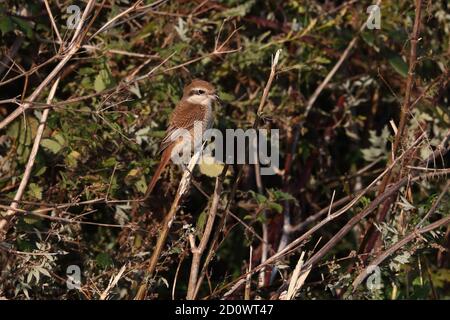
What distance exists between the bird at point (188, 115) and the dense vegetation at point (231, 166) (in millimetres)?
86

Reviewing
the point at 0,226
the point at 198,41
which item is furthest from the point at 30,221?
the point at 198,41

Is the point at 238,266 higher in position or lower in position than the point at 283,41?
lower

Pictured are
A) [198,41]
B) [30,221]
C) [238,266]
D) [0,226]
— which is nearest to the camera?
[0,226]

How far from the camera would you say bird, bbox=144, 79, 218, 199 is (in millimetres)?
5172

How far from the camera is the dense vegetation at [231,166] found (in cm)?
432

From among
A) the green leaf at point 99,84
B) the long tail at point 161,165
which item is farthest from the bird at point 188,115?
the green leaf at point 99,84

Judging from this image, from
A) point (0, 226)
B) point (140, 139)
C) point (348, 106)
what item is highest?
point (348, 106)

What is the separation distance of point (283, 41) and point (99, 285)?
7.30ft

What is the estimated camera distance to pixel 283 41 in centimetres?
576

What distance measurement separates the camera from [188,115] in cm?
528
